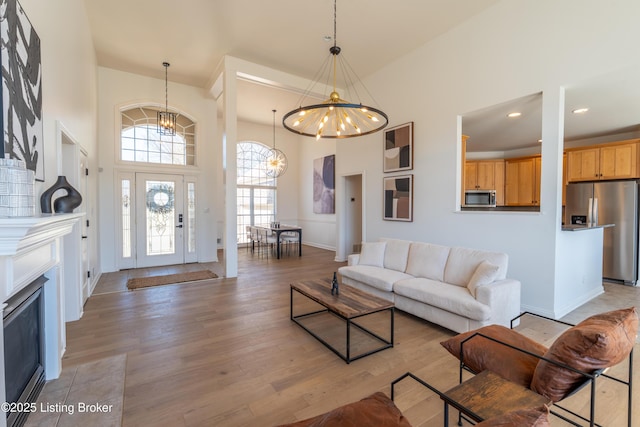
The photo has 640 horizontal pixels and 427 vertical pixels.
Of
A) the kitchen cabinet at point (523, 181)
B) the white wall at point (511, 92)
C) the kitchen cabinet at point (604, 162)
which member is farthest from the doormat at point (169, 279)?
the kitchen cabinet at point (604, 162)

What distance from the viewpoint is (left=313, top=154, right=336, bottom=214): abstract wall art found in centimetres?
837

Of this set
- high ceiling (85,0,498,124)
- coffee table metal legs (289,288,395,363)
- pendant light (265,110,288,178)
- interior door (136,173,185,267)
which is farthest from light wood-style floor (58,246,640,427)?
pendant light (265,110,288,178)

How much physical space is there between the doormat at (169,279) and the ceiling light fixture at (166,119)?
2.75 metres

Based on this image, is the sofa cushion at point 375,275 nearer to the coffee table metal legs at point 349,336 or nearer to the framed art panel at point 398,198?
the coffee table metal legs at point 349,336

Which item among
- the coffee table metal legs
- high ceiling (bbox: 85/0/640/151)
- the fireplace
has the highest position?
high ceiling (bbox: 85/0/640/151)

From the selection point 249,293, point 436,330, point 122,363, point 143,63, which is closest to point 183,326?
point 122,363

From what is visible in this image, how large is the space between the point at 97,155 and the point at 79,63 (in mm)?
2248

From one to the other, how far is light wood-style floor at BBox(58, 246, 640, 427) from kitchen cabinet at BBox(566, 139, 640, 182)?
2190 millimetres

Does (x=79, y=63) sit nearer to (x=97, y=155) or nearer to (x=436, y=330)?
(x=97, y=155)

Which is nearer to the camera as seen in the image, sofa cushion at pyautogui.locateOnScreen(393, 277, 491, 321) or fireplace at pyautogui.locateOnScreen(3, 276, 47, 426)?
fireplace at pyautogui.locateOnScreen(3, 276, 47, 426)

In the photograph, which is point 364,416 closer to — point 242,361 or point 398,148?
point 242,361

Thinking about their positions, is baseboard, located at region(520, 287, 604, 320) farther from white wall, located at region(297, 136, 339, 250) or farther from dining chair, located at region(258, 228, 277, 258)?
dining chair, located at region(258, 228, 277, 258)

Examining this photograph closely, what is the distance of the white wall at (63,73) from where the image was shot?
8.05ft

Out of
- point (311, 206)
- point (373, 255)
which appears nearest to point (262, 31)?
point (373, 255)
